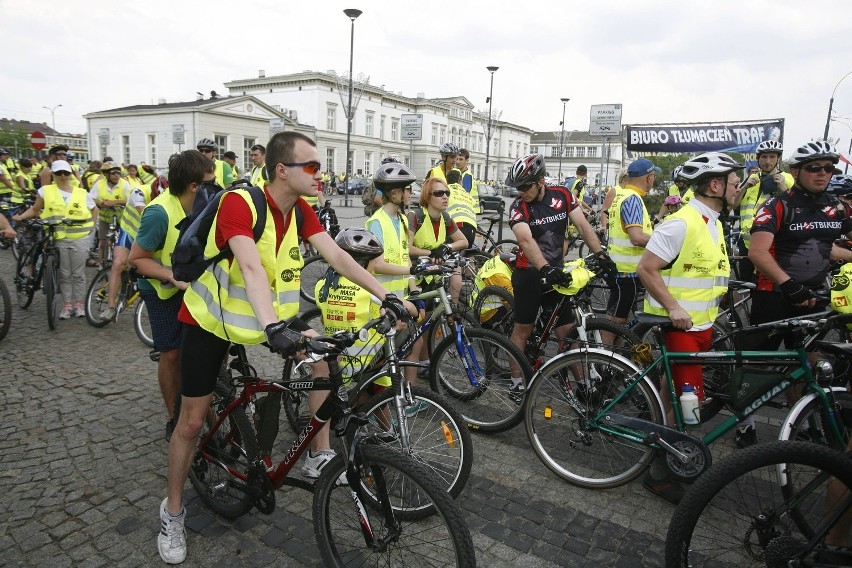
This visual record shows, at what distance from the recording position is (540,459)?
3.94 meters

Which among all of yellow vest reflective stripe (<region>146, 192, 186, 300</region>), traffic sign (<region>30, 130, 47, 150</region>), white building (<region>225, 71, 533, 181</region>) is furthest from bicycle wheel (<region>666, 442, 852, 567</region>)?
white building (<region>225, 71, 533, 181</region>)

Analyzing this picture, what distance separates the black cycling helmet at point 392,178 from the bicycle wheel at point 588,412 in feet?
5.86

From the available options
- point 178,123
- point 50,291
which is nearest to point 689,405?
point 50,291

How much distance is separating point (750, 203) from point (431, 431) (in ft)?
23.3

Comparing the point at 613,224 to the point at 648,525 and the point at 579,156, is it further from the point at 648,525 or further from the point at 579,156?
the point at 579,156

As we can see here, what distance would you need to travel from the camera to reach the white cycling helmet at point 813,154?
4.02 metres

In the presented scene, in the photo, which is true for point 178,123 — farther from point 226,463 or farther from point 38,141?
point 226,463

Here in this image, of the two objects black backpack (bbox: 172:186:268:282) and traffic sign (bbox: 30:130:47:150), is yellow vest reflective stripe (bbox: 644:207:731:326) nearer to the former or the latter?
black backpack (bbox: 172:186:268:282)

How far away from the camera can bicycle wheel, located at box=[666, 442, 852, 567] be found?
7.59 feet

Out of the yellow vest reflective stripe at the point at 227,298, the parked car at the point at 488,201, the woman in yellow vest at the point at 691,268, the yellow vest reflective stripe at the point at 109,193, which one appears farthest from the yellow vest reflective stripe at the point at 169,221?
Answer: the parked car at the point at 488,201

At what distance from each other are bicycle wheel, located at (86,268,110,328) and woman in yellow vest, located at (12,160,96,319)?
0.45m

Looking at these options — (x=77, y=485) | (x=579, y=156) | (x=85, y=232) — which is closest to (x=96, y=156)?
(x=85, y=232)

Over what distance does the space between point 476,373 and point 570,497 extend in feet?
3.99

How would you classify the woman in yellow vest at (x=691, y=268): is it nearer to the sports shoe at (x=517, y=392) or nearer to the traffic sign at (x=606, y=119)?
the sports shoe at (x=517, y=392)
